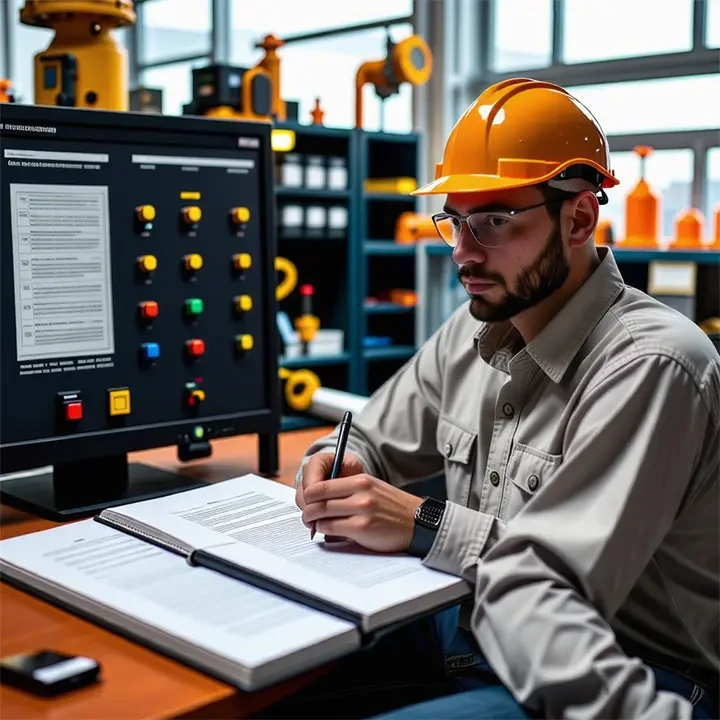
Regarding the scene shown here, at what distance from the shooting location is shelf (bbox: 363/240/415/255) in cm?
365

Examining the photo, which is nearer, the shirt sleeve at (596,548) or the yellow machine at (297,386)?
the shirt sleeve at (596,548)

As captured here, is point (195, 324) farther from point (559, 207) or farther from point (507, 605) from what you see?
point (507, 605)

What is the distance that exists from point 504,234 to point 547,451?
0.28 metres

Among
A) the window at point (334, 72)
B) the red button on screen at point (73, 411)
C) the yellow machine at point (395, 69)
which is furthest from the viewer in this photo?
the window at point (334, 72)

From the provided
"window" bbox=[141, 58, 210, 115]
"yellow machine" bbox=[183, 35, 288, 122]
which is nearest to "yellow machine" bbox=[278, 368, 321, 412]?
"yellow machine" bbox=[183, 35, 288, 122]

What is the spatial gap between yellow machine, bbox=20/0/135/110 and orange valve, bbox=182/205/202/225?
0.47 meters

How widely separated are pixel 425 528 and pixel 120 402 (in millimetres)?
586

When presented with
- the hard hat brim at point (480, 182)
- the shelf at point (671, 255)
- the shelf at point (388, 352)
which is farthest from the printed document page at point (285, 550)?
the shelf at point (388, 352)

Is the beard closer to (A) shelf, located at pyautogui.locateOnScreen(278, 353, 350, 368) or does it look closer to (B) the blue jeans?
(B) the blue jeans

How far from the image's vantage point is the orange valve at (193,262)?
1570 millimetres

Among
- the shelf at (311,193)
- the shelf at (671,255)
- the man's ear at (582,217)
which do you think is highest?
the shelf at (311,193)

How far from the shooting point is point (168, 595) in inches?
41.3

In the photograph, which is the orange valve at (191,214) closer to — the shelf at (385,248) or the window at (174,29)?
the shelf at (385,248)

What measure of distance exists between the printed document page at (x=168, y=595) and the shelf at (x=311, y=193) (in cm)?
224
